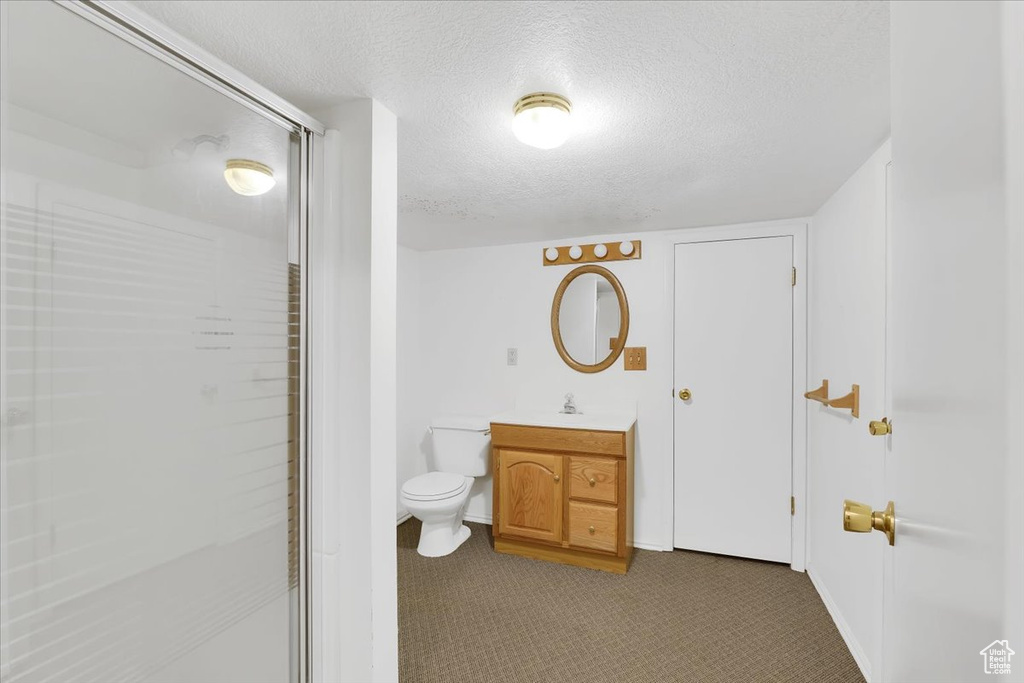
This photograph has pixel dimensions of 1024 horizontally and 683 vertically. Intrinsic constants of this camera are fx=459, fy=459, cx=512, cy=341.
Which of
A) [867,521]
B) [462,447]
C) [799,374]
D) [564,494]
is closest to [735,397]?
[799,374]

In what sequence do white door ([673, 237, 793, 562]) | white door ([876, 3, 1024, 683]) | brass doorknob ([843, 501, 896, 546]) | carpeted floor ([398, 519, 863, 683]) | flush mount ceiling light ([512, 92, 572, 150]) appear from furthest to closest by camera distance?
white door ([673, 237, 793, 562]) < carpeted floor ([398, 519, 863, 683]) < flush mount ceiling light ([512, 92, 572, 150]) < brass doorknob ([843, 501, 896, 546]) < white door ([876, 3, 1024, 683])

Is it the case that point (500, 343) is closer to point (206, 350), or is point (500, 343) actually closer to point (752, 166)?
point (752, 166)

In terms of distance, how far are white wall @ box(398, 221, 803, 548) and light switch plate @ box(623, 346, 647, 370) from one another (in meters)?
0.04

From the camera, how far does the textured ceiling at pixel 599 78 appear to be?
1.09 meters

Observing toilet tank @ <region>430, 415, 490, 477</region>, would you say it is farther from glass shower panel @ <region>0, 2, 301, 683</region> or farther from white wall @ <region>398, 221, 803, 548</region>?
glass shower panel @ <region>0, 2, 301, 683</region>

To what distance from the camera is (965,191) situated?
16.5 inches

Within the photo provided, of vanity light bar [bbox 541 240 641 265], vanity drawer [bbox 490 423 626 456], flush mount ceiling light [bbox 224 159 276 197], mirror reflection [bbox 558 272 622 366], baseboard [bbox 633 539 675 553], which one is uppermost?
vanity light bar [bbox 541 240 641 265]

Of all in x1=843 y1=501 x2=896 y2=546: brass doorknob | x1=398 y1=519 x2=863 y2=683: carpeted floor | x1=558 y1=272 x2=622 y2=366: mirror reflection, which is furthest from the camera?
x1=558 y1=272 x2=622 y2=366: mirror reflection

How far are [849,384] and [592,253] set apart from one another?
172 cm

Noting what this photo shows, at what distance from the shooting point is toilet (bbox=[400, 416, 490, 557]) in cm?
286

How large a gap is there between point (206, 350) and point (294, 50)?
829 mm

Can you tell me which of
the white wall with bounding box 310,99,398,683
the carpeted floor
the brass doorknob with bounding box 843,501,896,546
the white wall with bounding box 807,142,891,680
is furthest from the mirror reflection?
the brass doorknob with bounding box 843,501,896,546

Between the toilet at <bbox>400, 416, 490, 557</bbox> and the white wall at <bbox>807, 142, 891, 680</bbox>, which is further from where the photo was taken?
the toilet at <bbox>400, 416, 490, 557</bbox>

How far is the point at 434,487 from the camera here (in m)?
2.94
